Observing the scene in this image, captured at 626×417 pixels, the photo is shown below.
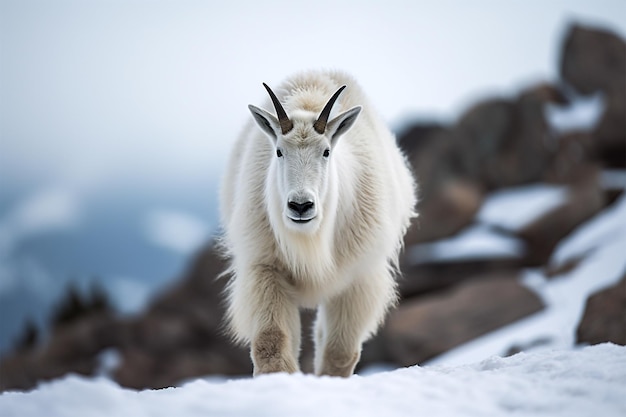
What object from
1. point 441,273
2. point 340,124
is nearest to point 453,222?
point 441,273

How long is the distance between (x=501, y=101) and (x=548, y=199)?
3715 mm

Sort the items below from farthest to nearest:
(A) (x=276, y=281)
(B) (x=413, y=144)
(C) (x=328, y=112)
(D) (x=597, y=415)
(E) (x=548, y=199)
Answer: (B) (x=413, y=144) → (E) (x=548, y=199) → (A) (x=276, y=281) → (C) (x=328, y=112) → (D) (x=597, y=415)

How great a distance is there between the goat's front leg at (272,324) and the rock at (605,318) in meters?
3.08

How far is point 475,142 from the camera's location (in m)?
18.6

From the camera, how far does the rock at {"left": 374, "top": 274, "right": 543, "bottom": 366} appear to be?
37.0 feet

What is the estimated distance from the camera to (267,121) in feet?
15.8

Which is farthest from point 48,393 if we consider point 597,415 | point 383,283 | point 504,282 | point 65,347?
point 65,347

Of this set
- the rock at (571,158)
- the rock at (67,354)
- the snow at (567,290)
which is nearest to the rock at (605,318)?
the snow at (567,290)

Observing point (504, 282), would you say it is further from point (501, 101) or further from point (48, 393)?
point (48, 393)

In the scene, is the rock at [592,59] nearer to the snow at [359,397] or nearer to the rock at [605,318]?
the rock at [605,318]

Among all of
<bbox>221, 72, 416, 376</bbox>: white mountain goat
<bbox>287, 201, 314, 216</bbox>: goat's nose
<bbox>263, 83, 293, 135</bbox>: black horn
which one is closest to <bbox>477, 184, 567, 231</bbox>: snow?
<bbox>221, 72, 416, 376</bbox>: white mountain goat

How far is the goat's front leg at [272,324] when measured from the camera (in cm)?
472

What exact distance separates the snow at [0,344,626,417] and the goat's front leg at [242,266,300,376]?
43.5 inches

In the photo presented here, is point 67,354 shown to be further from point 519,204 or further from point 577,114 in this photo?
point 577,114
